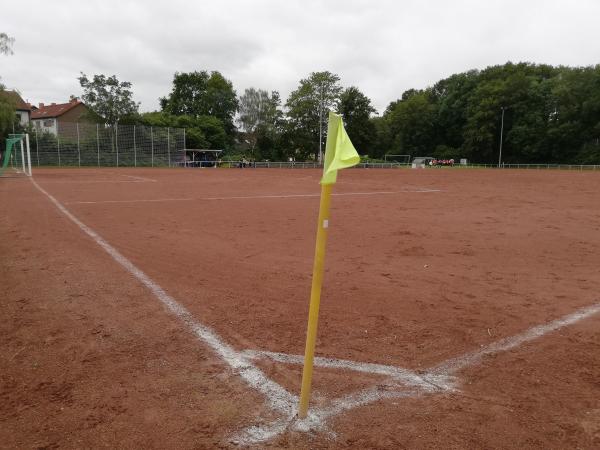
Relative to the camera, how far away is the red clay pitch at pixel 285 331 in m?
2.62

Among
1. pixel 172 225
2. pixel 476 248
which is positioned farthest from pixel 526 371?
pixel 172 225

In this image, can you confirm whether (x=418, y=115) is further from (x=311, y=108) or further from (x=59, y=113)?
(x=59, y=113)

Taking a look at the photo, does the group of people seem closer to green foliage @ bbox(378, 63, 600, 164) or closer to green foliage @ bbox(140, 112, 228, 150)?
green foliage @ bbox(378, 63, 600, 164)

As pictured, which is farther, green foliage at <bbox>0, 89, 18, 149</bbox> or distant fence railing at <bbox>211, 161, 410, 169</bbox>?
distant fence railing at <bbox>211, 161, 410, 169</bbox>

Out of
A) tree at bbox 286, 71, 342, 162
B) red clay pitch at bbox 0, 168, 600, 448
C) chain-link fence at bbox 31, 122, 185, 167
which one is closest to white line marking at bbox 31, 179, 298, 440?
red clay pitch at bbox 0, 168, 600, 448

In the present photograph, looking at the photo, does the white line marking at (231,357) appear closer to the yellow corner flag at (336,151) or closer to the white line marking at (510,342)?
the white line marking at (510,342)

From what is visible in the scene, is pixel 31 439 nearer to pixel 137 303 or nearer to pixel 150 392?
pixel 150 392

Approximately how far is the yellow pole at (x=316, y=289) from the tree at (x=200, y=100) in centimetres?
6763

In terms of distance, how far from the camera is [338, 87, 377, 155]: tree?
69.8m

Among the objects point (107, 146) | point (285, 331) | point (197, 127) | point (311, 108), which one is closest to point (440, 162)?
point (311, 108)

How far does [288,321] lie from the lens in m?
4.19

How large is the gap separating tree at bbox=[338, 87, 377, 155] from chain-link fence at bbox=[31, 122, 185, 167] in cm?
3162

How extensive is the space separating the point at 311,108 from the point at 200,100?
709 inches

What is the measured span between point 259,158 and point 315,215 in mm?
50096
